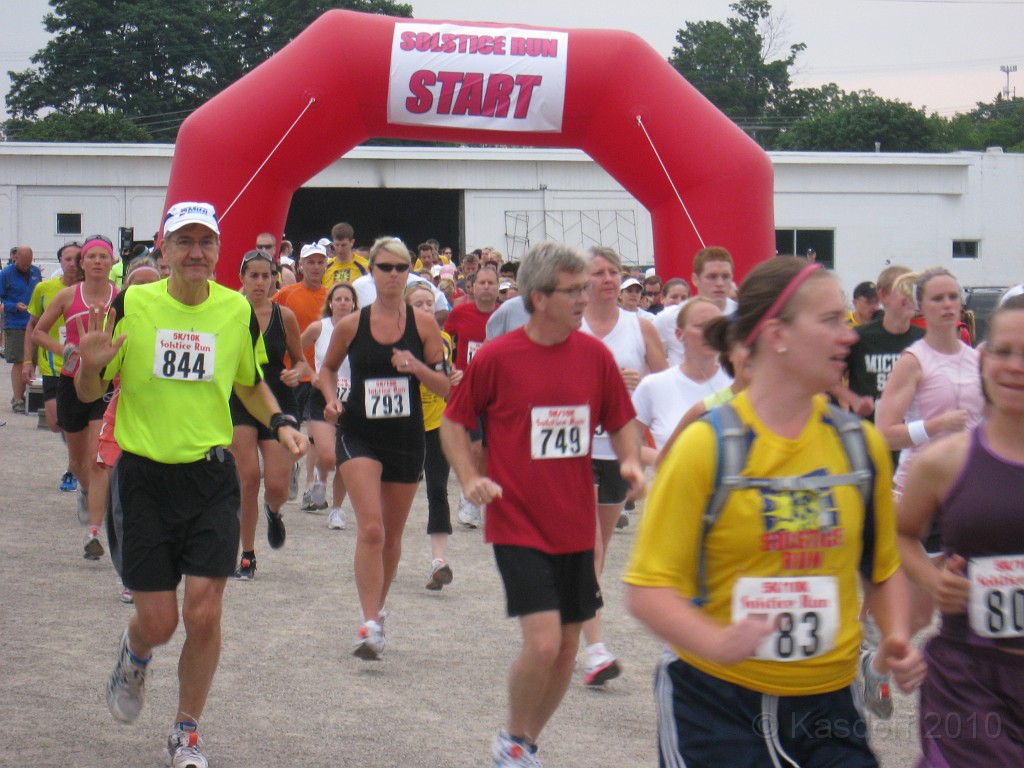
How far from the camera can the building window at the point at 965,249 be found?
3891cm

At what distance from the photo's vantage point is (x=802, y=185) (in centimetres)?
3681

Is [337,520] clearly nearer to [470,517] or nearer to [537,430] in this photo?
[470,517]

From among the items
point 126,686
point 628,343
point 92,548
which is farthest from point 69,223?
point 126,686

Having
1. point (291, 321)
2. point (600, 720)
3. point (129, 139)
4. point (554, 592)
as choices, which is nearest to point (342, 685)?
point (600, 720)

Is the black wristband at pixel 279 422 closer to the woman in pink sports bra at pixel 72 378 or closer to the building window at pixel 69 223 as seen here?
the woman in pink sports bra at pixel 72 378

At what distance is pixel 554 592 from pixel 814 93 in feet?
311

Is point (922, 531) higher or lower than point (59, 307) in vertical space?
lower

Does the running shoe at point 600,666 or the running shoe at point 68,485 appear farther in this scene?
the running shoe at point 68,485

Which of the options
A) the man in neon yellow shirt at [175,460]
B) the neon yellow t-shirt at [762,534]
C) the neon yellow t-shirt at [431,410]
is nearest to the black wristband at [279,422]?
the man in neon yellow shirt at [175,460]

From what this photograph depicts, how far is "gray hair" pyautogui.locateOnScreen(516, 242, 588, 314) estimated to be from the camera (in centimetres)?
498

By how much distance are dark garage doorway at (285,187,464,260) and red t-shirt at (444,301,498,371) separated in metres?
30.0

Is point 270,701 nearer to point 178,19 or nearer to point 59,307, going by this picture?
point 59,307

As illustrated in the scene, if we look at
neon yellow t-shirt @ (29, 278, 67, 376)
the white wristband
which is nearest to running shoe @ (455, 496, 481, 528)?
neon yellow t-shirt @ (29, 278, 67, 376)

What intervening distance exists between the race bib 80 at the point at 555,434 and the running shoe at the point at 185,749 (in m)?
1.61
